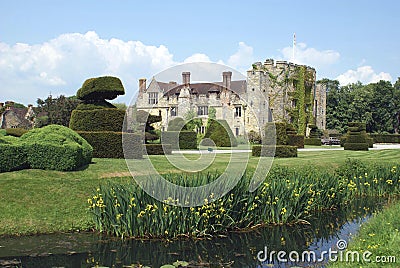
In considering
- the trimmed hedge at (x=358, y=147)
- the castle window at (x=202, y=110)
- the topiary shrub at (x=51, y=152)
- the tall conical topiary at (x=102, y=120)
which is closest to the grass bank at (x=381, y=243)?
the castle window at (x=202, y=110)

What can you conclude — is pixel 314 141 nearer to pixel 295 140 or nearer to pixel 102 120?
pixel 295 140

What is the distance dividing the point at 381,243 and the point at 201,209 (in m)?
2.98

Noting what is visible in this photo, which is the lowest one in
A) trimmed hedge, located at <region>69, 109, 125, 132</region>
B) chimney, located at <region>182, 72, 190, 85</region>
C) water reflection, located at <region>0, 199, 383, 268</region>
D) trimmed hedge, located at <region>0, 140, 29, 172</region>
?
water reflection, located at <region>0, 199, 383, 268</region>

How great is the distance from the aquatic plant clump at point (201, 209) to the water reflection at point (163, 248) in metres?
0.21

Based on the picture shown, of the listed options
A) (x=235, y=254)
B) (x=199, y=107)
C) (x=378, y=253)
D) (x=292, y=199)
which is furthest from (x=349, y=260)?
(x=199, y=107)

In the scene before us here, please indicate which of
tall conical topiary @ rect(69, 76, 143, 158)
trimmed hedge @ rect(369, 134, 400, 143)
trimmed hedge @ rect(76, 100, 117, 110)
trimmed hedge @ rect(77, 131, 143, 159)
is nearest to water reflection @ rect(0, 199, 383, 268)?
tall conical topiary @ rect(69, 76, 143, 158)

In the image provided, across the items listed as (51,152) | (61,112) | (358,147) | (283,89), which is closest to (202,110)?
(51,152)

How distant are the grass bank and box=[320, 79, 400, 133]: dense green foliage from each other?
167ft

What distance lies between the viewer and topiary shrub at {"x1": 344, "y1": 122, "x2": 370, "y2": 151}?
→ 2786cm

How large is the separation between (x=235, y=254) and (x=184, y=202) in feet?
4.06

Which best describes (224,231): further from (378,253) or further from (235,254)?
(378,253)

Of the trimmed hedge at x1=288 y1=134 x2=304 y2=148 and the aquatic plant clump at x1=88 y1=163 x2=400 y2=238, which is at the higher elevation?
the trimmed hedge at x1=288 y1=134 x2=304 y2=148

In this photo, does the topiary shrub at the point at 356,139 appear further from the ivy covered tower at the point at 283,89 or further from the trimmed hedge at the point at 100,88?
the trimmed hedge at the point at 100,88

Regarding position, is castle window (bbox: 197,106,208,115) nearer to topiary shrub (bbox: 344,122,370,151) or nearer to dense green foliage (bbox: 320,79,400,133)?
topiary shrub (bbox: 344,122,370,151)
